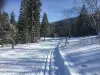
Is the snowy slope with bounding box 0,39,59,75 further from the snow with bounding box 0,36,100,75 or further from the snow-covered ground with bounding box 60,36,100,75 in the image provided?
the snow-covered ground with bounding box 60,36,100,75

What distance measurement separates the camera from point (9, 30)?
164 ft

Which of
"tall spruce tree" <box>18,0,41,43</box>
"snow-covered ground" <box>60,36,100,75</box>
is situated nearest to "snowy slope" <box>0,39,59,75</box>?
"snow-covered ground" <box>60,36,100,75</box>

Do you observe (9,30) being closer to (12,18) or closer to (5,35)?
(5,35)

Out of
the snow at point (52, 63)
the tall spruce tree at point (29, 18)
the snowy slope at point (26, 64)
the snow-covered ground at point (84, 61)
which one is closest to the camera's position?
the snow-covered ground at point (84, 61)

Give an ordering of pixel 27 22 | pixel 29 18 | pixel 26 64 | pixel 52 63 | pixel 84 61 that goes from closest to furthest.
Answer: pixel 84 61, pixel 26 64, pixel 52 63, pixel 27 22, pixel 29 18

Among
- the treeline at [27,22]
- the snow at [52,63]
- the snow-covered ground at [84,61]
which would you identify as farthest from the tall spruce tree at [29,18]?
A: the snow-covered ground at [84,61]

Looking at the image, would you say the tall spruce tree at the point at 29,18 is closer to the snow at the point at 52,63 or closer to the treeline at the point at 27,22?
the treeline at the point at 27,22

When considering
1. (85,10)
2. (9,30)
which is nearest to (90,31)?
(9,30)

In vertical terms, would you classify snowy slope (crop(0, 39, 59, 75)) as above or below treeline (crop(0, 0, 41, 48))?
below

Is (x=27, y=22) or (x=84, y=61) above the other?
(x=27, y=22)

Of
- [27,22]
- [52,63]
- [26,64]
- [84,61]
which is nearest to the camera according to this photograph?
[84,61]

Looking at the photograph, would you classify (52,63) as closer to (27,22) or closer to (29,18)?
(27,22)

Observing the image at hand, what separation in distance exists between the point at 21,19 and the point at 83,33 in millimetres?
45001

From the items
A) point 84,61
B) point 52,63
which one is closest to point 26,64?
point 52,63
